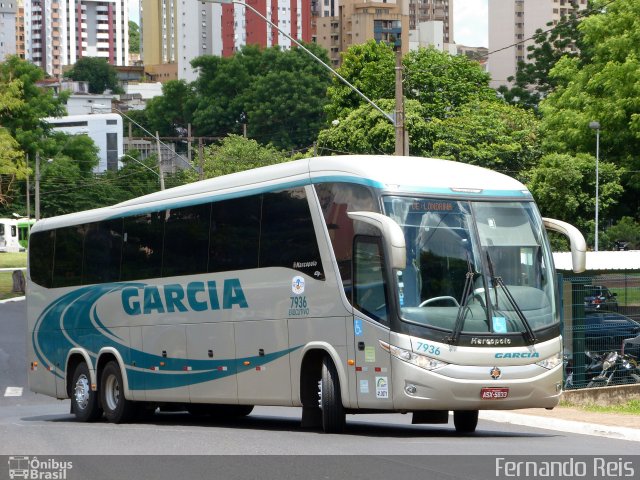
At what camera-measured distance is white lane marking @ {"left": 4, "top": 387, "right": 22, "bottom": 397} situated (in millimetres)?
32062

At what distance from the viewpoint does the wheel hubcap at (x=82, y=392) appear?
21.7 meters

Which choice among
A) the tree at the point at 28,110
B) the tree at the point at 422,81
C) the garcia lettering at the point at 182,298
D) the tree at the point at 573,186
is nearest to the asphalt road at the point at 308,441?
the garcia lettering at the point at 182,298

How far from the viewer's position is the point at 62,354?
2269 centimetres

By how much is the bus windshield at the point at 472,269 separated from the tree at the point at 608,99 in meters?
50.1

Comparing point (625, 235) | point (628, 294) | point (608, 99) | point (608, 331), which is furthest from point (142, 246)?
point (608, 99)

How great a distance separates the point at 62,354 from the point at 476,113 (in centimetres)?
5887

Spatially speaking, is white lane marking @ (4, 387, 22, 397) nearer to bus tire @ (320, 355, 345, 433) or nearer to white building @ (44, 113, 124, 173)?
bus tire @ (320, 355, 345, 433)

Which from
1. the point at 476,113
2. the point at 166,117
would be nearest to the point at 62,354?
the point at 476,113

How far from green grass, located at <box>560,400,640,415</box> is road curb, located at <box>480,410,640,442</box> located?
162 centimetres

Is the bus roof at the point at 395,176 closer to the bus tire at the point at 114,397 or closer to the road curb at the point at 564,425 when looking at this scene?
the road curb at the point at 564,425

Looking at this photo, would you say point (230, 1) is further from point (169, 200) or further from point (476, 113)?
point (476, 113)

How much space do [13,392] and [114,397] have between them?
1209 centimetres

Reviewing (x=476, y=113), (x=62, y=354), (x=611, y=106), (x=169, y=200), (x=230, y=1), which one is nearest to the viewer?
(x=169, y=200)

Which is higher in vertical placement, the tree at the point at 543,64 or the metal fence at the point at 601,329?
the tree at the point at 543,64
